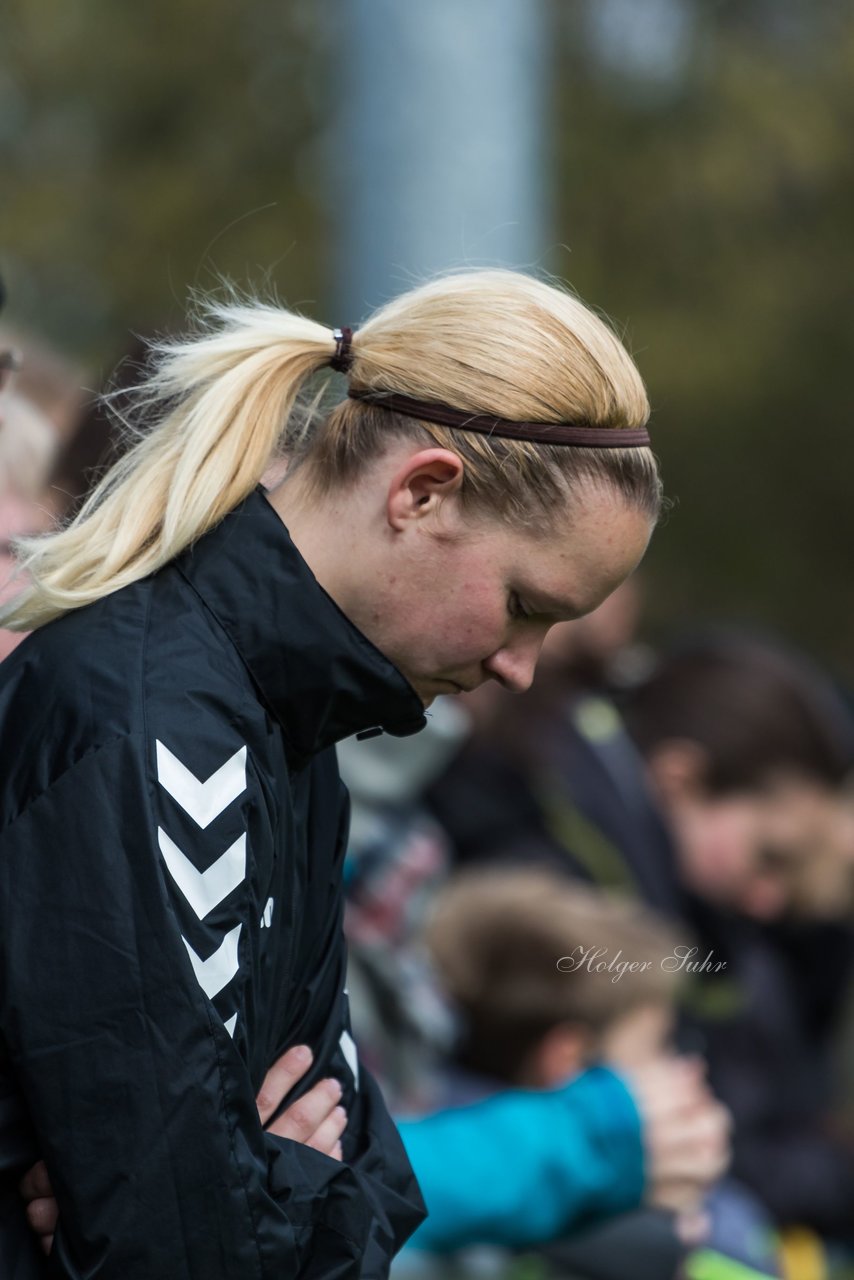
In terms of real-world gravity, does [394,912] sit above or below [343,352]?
below

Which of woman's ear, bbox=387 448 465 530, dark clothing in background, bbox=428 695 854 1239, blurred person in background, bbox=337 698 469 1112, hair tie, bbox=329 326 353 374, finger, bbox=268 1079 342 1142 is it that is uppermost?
hair tie, bbox=329 326 353 374

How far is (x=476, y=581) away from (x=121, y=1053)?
0.61 meters

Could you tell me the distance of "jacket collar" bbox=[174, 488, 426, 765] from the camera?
5.69ft

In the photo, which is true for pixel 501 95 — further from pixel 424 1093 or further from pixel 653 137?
pixel 653 137

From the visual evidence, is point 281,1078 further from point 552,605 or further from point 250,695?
point 552,605

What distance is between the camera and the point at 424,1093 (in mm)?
3264

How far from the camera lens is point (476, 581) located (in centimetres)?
178

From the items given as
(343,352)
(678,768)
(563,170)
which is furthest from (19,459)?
(563,170)

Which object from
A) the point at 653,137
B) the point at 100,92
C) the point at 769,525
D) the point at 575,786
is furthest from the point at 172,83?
the point at 575,786

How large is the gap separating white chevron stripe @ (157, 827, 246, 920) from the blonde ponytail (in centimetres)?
31

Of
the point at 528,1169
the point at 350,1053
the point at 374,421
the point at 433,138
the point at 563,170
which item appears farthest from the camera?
the point at 563,170

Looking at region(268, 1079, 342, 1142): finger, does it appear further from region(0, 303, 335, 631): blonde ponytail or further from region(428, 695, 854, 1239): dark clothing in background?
region(428, 695, 854, 1239): dark clothing in background

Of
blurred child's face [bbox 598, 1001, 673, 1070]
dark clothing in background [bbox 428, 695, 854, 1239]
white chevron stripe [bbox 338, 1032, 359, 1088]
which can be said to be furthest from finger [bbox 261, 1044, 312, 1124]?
dark clothing in background [bbox 428, 695, 854, 1239]

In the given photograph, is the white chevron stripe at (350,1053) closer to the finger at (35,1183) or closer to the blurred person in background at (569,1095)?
the finger at (35,1183)
